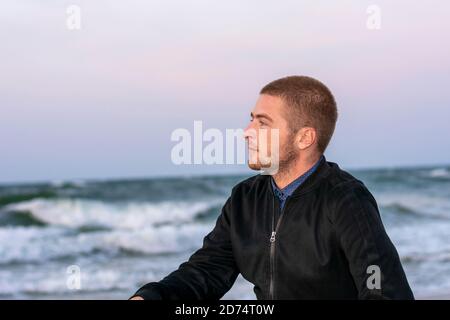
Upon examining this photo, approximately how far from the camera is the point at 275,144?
284 cm

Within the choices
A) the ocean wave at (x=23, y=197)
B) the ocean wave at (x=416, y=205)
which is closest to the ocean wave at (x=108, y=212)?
the ocean wave at (x=23, y=197)

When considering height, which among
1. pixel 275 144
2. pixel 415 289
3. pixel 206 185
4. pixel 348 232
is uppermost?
pixel 275 144

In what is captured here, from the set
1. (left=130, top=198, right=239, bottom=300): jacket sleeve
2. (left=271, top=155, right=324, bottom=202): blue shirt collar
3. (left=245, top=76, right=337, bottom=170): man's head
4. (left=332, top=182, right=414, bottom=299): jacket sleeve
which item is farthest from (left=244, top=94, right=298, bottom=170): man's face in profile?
(left=332, top=182, right=414, bottom=299): jacket sleeve

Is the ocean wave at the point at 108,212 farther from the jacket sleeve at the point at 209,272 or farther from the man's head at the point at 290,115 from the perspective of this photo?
the man's head at the point at 290,115

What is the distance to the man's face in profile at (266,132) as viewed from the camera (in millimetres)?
2807

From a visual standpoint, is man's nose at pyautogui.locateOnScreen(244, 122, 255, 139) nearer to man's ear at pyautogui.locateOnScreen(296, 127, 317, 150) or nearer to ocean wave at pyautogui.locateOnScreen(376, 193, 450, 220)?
man's ear at pyautogui.locateOnScreen(296, 127, 317, 150)

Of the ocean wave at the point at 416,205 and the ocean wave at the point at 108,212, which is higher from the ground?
the ocean wave at the point at 416,205

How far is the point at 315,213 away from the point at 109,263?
9065 millimetres

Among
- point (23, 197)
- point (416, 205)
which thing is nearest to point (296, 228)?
point (416, 205)

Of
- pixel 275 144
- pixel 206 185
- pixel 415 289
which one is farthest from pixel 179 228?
pixel 275 144

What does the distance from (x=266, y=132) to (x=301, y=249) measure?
458mm

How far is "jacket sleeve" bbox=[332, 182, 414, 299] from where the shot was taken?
2.37 metres

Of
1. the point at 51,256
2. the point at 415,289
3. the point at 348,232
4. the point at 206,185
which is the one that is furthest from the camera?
the point at 206,185
